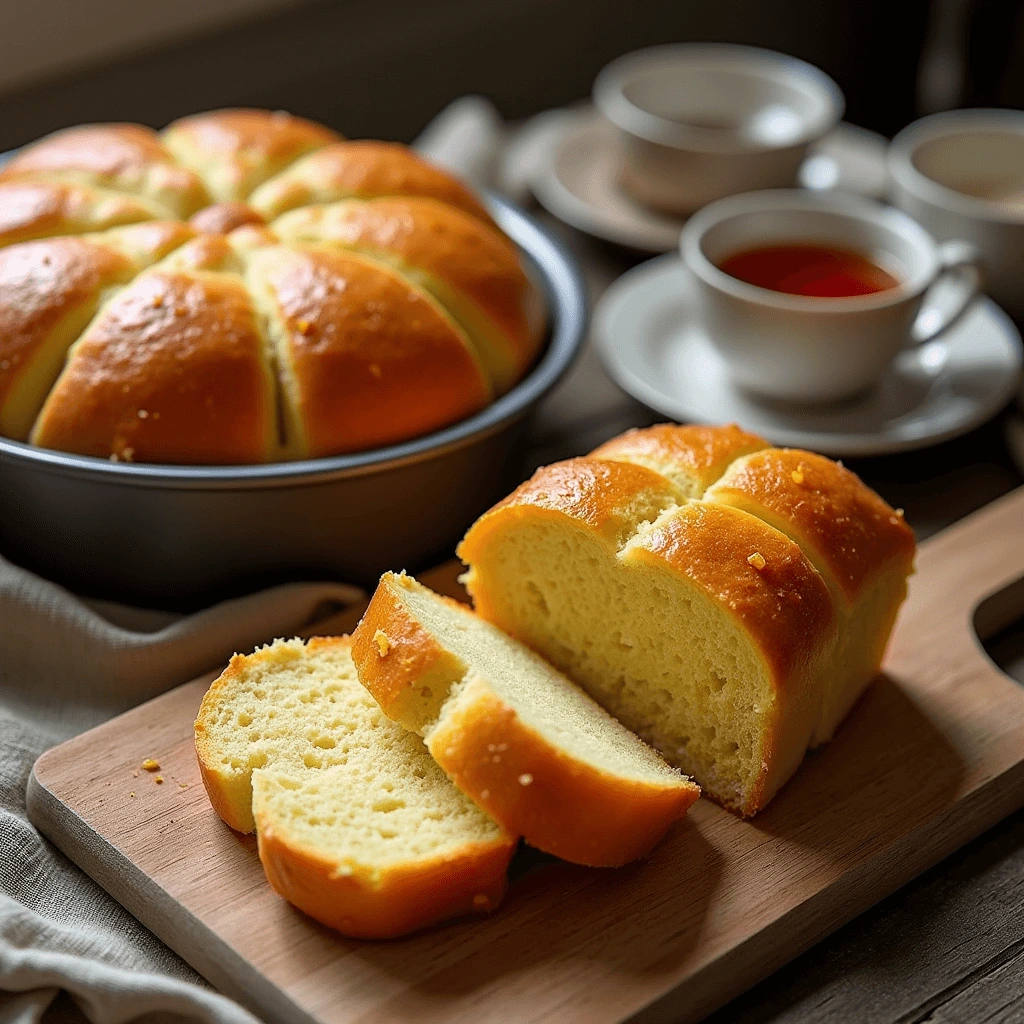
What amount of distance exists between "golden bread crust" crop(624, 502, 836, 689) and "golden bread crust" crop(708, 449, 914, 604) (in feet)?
0.14

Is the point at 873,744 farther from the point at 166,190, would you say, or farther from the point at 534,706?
the point at 166,190

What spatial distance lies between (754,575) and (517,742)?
431mm

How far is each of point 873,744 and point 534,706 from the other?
60 cm

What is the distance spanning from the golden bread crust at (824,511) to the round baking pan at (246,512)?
1.69 feet

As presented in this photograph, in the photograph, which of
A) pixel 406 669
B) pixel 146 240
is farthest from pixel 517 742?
pixel 146 240

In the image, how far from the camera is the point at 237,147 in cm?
284

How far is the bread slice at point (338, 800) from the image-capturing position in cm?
183

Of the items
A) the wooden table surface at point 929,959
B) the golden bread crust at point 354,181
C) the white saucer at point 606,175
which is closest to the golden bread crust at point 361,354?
the golden bread crust at point 354,181

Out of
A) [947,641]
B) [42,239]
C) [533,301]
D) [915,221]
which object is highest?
[42,239]

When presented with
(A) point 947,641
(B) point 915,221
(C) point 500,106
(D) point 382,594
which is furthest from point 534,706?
(C) point 500,106

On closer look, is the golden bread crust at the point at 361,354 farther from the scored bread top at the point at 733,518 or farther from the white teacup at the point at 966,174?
the white teacup at the point at 966,174

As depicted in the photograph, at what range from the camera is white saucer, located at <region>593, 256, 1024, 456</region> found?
9.82ft

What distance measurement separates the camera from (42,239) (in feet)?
8.48

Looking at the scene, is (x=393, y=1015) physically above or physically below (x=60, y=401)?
below
